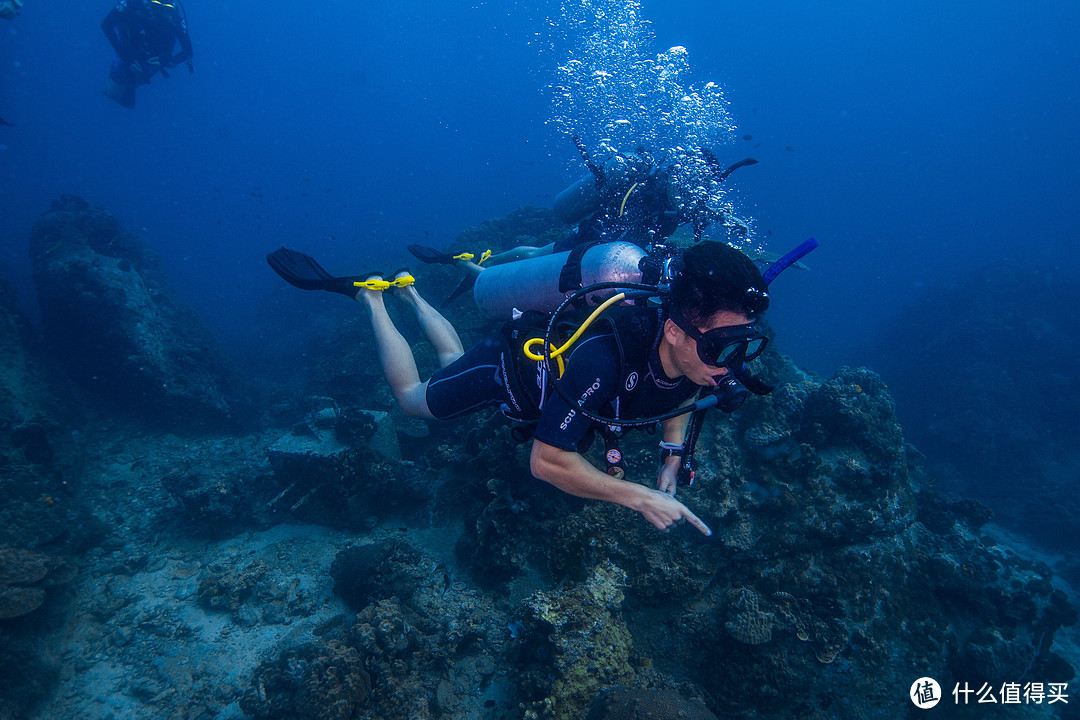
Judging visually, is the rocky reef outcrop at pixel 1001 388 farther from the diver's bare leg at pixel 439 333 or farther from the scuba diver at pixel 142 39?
the scuba diver at pixel 142 39

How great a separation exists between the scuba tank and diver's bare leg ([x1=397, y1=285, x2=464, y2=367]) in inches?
21.2

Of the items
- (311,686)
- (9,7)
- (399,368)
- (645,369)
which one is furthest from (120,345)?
(645,369)

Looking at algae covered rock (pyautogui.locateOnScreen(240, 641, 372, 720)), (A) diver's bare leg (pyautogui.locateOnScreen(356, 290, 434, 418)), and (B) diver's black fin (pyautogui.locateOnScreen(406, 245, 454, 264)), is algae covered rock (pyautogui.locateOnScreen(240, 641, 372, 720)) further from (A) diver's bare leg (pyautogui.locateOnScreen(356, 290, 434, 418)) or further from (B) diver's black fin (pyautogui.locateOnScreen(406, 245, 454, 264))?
(B) diver's black fin (pyautogui.locateOnScreen(406, 245, 454, 264))

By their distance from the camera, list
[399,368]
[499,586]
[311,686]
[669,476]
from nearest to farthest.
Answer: [669,476] → [311,686] → [399,368] → [499,586]

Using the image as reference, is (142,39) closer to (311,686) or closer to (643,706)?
(311,686)

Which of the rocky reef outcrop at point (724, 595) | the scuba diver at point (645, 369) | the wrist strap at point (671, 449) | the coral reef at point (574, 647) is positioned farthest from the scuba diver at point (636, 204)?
the coral reef at point (574, 647)

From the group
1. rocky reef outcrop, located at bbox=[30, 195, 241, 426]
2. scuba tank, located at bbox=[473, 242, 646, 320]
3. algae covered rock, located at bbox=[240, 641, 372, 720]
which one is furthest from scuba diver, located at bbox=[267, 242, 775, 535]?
rocky reef outcrop, located at bbox=[30, 195, 241, 426]

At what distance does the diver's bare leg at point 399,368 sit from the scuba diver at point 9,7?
1615cm

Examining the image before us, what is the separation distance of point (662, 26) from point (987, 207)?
289 ft

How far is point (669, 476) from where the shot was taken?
3.23m

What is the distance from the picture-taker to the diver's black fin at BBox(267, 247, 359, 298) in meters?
4.96

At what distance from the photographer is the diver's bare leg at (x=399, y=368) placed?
414 cm

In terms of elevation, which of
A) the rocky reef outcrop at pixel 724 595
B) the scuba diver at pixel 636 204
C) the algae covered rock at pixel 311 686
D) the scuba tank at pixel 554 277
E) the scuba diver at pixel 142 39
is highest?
the scuba diver at pixel 142 39

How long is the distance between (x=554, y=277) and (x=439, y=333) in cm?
150
